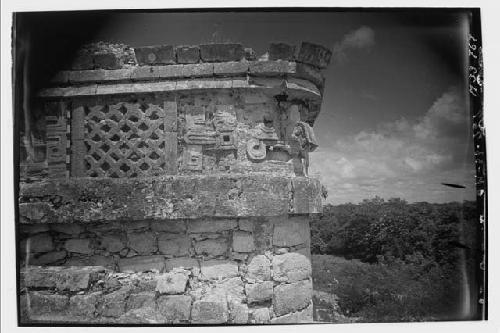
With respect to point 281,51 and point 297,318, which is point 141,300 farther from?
point 281,51

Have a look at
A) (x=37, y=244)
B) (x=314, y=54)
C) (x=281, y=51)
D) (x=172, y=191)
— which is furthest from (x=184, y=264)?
(x=314, y=54)

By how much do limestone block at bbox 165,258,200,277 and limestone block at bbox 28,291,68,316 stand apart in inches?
37.9

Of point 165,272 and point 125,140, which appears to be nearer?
point 165,272

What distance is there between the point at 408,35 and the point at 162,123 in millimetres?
2547

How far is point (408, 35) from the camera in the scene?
348cm

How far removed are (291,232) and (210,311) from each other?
102 cm

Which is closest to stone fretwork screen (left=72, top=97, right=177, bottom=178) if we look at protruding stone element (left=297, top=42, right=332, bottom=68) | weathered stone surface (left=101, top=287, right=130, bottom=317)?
weathered stone surface (left=101, top=287, right=130, bottom=317)

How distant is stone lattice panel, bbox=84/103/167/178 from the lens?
3385mm

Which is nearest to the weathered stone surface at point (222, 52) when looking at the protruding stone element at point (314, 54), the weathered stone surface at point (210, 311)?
the protruding stone element at point (314, 54)

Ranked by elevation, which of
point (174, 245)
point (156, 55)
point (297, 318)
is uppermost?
point (156, 55)

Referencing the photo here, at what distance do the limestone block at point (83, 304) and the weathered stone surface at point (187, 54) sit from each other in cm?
233

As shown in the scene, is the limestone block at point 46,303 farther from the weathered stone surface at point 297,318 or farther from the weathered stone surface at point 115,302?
the weathered stone surface at point 297,318

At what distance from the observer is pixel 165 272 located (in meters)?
3.30

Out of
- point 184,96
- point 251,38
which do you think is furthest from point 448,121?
point 184,96
